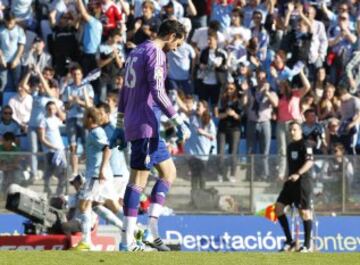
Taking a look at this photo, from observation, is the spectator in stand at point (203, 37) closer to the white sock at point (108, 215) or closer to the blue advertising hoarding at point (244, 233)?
the blue advertising hoarding at point (244, 233)

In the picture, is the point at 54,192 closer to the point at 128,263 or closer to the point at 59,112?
the point at 59,112

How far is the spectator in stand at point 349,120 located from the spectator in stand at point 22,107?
5506 mm

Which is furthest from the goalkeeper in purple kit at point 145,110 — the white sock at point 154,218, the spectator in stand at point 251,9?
the spectator in stand at point 251,9

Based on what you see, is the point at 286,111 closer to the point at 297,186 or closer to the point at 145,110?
the point at 297,186

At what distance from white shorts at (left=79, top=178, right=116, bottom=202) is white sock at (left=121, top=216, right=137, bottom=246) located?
14.2ft

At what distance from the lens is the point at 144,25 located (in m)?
25.1

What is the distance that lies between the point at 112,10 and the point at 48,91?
237 cm

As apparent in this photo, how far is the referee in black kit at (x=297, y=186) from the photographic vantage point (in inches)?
806

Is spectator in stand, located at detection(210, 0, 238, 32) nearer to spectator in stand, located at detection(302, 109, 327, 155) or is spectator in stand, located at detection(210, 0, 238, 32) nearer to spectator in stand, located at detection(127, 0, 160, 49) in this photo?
spectator in stand, located at detection(127, 0, 160, 49)

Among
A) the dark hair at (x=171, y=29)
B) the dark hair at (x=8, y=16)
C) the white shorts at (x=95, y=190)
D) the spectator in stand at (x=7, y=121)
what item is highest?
the dark hair at (x=8, y=16)

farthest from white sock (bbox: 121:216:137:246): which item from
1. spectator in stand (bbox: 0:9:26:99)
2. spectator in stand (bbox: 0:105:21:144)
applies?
spectator in stand (bbox: 0:9:26:99)

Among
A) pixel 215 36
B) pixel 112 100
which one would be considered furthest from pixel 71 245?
pixel 215 36

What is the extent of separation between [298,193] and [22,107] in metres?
5.74

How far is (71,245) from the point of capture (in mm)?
17109
